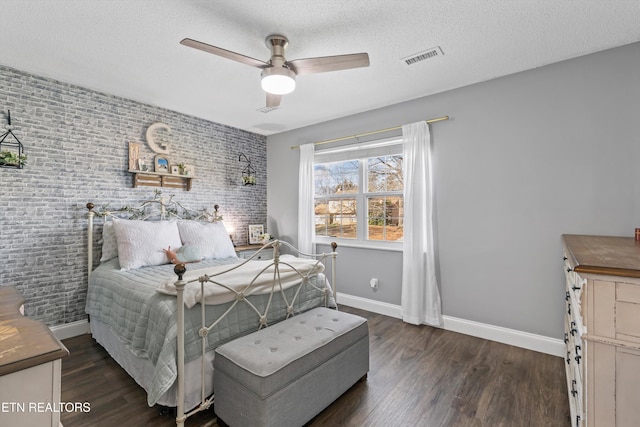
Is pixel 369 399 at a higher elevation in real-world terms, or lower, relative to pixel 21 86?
lower

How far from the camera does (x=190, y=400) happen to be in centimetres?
179

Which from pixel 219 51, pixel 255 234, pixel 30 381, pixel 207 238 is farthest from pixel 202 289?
pixel 255 234

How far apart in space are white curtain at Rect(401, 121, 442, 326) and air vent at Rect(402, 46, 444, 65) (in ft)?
2.75

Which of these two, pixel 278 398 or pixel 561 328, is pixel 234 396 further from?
pixel 561 328

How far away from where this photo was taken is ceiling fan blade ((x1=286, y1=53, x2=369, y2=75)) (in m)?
1.94

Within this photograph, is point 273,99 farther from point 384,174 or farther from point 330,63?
point 384,174

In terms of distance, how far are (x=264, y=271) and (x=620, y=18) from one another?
3081 millimetres

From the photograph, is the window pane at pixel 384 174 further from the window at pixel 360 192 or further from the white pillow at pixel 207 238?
the white pillow at pixel 207 238

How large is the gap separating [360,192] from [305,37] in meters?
2.20

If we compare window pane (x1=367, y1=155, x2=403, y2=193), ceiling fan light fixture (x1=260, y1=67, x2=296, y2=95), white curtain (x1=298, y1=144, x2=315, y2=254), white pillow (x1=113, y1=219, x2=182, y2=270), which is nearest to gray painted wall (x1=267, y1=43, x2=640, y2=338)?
window pane (x1=367, y1=155, x2=403, y2=193)

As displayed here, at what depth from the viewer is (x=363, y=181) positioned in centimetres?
399

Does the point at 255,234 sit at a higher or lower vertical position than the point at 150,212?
lower

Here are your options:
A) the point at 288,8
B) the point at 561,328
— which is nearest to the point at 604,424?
the point at 561,328

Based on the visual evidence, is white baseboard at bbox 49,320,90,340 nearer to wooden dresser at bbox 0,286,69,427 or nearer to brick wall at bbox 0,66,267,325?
brick wall at bbox 0,66,267,325
